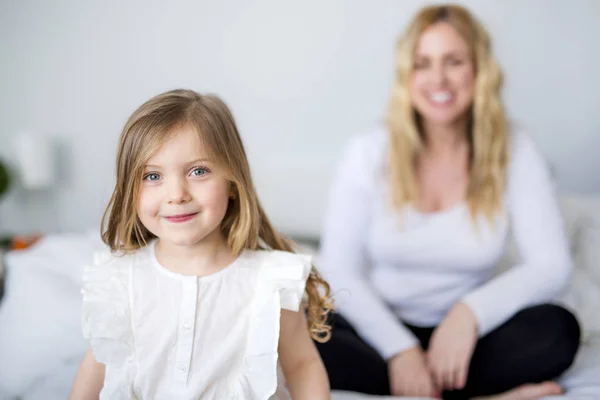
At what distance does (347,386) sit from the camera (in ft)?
3.36

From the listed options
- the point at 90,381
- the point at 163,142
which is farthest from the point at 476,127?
the point at 90,381

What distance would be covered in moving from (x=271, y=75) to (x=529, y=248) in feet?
3.63

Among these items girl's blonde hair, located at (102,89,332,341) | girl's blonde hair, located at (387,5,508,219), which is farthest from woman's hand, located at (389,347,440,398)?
girl's blonde hair, located at (102,89,332,341)

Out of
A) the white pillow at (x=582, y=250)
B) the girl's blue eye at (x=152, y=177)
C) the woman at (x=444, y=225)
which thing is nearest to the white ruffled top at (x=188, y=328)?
the girl's blue eye at (x=152, y=177)

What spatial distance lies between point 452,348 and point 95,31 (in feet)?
5.52

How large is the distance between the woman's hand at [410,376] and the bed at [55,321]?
0.11 meters

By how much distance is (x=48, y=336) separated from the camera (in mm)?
1126

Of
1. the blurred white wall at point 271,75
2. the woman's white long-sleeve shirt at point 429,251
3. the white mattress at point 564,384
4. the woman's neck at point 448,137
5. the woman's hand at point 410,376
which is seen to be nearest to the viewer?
the white mattress at point 564,384

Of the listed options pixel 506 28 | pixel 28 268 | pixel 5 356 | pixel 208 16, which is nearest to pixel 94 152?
pixel 208 16

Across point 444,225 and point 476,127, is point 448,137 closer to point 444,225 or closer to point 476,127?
point 476,127

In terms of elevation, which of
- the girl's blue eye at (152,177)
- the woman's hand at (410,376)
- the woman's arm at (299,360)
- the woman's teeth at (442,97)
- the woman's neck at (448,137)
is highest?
the woman's teeth at (442,97)

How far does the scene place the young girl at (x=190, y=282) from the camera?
27.0 inches

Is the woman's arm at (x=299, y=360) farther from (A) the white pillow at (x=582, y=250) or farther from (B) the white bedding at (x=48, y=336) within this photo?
(A) the white pillow at (x=582, y=250)

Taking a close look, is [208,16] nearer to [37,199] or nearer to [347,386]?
[37,199]
